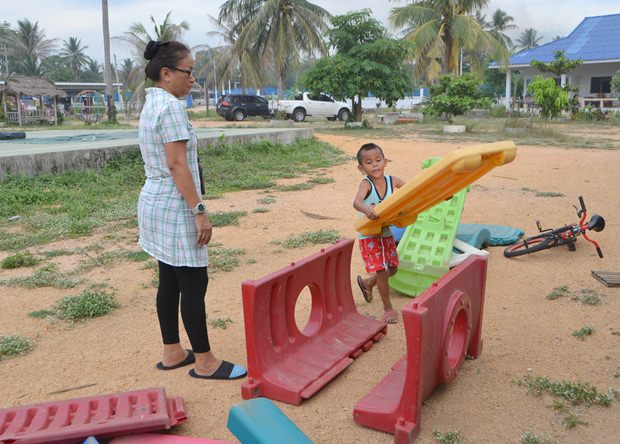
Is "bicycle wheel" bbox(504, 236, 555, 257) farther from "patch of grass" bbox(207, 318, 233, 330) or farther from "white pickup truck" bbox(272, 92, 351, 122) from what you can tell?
"white pickup truck" bbox(272, 92, 351, 122)

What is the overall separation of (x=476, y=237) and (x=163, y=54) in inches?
136

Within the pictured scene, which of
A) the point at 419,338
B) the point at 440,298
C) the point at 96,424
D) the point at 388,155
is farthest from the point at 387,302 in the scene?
the point at 388,155

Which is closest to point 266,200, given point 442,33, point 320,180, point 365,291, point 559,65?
point 320,180

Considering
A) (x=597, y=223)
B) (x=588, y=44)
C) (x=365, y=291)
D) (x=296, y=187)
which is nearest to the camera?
(x=365, y=291)

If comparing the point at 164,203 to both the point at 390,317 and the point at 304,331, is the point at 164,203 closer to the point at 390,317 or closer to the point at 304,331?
the point at 304,331

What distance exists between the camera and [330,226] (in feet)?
21.2

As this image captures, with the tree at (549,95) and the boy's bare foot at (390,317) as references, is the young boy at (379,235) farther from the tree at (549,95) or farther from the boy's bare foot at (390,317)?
the tree at (549,95)

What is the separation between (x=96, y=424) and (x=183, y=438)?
36cm

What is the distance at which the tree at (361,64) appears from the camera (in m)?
21.9

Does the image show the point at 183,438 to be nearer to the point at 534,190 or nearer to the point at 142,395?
the point at 142,395

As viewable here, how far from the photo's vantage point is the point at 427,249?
4535mm

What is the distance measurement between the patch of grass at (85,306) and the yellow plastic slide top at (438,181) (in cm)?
A: 189

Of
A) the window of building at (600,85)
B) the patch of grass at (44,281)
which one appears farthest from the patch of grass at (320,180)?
the window of building at (600,85)

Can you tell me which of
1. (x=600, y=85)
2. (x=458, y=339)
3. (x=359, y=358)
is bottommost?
(x=359, y=358)
